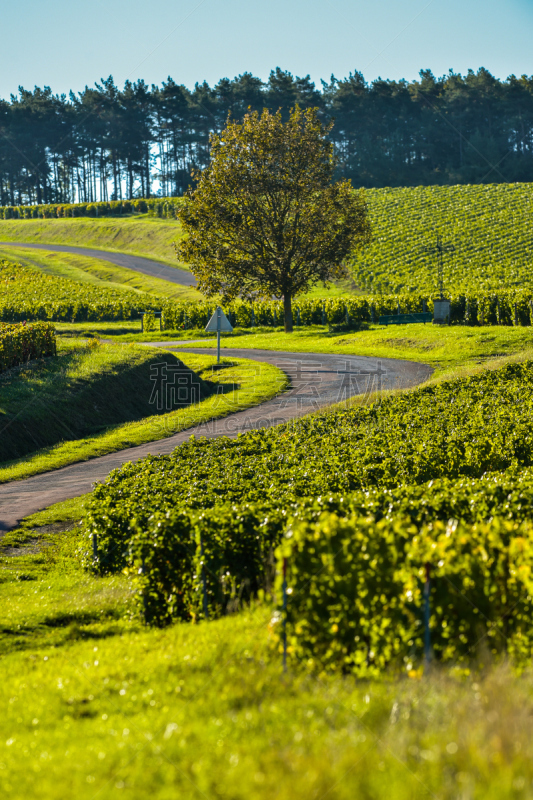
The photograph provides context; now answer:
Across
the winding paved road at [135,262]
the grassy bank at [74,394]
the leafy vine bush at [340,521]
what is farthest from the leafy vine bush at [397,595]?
the winding paved road at [135,262]

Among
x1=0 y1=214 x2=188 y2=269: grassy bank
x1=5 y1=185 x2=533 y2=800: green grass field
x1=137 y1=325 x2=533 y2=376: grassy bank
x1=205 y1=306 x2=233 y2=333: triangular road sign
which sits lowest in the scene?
x1=5 y1=185 x2=533 y2=800: green grass field

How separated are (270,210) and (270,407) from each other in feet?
65.6

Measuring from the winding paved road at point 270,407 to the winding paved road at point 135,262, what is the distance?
103ft

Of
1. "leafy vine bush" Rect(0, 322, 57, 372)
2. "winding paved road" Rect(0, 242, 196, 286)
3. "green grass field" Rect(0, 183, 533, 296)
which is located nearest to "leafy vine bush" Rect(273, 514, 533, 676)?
"leafy vine bush" Rect(0, 322, 57, 372)

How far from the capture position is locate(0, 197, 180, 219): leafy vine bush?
9881 cm

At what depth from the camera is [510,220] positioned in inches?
2894

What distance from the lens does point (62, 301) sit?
166 ft

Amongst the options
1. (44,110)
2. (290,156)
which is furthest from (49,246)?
(290,156)

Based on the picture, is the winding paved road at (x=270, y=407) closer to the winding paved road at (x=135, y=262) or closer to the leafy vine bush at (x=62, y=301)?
the leafy vine bush at (x=62, y=301)

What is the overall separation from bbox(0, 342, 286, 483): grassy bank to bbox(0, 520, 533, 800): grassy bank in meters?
10.6

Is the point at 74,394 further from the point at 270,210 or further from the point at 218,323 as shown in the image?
the point at 270,210

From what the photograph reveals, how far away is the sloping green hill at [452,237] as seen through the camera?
2322 inches

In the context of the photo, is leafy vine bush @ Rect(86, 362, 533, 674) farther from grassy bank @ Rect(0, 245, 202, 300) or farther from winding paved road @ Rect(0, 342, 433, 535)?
grassy bank @ Rect(0, 245, 202, 300)

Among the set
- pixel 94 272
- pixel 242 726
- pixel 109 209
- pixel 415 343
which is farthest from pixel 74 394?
pixel 109 209
